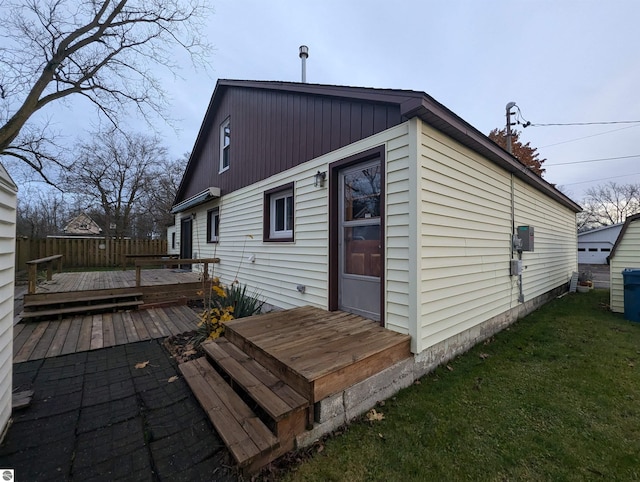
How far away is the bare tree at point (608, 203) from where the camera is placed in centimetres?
3052

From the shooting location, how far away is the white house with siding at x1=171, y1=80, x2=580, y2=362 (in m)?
3.09

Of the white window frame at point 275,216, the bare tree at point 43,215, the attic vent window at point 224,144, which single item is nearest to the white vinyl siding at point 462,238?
the white window frame at point 275,216

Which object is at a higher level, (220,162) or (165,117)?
(165,117)

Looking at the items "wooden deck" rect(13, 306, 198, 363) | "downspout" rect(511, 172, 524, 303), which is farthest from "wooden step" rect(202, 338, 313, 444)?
"downspout" rect(511, 172, 524, 303)

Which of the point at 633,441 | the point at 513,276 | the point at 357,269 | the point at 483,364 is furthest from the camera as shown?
the point at 513,276

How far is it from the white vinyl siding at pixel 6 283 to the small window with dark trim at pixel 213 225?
609cm

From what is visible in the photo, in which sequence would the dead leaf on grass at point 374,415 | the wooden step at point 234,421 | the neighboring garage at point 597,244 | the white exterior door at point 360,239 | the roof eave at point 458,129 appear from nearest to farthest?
the wooden step at point 234,421 < the dead leaf on grass at point 374,415 < the roof eave at point 458,129 < the white exterior door at point 360,239 < the neighboring garage at point 597,244

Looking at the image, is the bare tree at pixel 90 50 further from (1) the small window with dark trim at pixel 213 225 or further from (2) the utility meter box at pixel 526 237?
(2) the utility meter box at pixel 526 237

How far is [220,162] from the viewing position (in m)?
8.41

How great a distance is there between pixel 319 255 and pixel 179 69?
896 cm

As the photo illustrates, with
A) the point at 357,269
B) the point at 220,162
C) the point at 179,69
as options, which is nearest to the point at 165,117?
the point at 179,69

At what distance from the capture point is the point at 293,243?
194 inches

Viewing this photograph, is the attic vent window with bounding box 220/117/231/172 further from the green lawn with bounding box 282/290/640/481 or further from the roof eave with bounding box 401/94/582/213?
the green lawn with bounding box 282/290/640/481

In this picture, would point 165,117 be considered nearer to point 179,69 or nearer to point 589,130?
point 179,69
